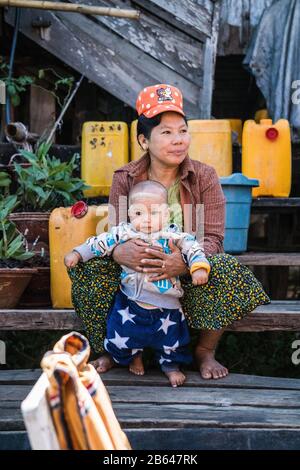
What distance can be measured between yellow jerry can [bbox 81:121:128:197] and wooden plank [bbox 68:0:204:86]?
81 centimetres

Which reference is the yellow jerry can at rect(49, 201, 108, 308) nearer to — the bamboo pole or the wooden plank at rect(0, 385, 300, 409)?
the wooden plank at rect(0, 385, 300, 409)

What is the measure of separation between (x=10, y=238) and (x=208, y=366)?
137 cm

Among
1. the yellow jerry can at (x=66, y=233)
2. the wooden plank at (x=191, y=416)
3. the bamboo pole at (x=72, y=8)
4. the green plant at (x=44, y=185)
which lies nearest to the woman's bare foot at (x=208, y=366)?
the wooden plank at (x=191, y=416)

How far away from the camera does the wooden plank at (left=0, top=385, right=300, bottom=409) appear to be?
8.65 ft

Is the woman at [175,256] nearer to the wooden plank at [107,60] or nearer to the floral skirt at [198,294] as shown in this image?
the floral skirt at [198,294]

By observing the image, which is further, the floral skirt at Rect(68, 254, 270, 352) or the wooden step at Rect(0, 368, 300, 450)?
the floral skirt at Rect(68, 254, 270, 352)

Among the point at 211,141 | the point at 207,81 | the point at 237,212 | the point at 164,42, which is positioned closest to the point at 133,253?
the point at 237,212

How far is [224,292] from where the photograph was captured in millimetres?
2799

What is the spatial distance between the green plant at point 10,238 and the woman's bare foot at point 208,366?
3.62 feet

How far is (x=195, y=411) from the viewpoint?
8.34 ft

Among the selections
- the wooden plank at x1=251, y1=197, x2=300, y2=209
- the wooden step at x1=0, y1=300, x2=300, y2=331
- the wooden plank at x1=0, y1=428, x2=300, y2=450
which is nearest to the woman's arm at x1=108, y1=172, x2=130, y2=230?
the wooden step at x1=0, y1=300, x2=300, y2=331

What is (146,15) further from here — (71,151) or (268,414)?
(268,414)

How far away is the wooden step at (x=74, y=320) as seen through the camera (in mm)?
3115

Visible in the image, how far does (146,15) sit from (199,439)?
3729mm
